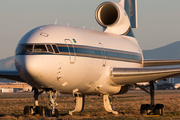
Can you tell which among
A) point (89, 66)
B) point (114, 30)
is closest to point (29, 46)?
point (89, 66)

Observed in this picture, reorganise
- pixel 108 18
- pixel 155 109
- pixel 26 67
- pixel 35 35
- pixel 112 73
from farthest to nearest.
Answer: pixel 108 18 < pixel 155 109 < pixel 112 73 < pixel 35 35 < pixel 26 67

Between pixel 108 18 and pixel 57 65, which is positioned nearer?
pixel 57 65

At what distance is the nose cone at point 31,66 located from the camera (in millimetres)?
17938

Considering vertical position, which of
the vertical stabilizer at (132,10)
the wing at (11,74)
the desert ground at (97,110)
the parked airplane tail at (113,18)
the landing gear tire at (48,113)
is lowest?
the desert ground at (97,110)

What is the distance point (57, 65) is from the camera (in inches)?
737

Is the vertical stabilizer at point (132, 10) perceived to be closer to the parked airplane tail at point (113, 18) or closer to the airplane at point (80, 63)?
the parked airplane tail at point (113, 18)

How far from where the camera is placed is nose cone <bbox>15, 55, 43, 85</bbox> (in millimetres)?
17938

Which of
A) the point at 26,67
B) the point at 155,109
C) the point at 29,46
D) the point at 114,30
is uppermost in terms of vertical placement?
the point at 114,30

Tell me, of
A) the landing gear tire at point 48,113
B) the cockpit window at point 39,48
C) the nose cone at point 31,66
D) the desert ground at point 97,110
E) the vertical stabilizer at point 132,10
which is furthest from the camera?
the vertical stabilizer at point 132,10

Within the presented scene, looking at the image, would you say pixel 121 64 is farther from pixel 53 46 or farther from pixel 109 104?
pixel 53 46

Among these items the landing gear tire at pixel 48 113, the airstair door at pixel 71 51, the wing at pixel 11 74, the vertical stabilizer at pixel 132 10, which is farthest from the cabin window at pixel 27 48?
the vertical stabilizer at pixel 132 10

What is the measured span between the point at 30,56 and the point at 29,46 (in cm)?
96

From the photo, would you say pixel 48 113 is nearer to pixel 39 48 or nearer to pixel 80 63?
pixel 80 63

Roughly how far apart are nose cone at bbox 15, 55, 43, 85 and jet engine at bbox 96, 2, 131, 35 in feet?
43.1
